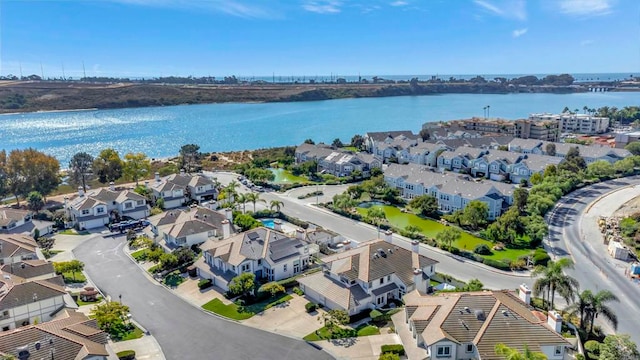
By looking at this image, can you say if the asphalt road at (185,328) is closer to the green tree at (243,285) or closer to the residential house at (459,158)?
the green tree at (243,285)

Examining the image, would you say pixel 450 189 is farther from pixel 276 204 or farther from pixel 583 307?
pixel 583 307

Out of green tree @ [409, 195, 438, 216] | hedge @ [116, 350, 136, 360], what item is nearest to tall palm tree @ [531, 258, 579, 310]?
green tree @ [409, 195, 438, 216]

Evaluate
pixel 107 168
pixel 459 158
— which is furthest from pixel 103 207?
pixel 459 158

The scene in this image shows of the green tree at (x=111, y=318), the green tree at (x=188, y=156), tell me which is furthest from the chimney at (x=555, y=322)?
the green tree at (x=188, y=156)

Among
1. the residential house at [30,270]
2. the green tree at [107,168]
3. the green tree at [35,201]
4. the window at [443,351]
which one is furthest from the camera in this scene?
the green tree at [107,168]

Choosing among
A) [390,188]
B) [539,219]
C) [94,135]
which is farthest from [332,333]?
[94,135]

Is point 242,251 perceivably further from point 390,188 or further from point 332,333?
point 390,188
